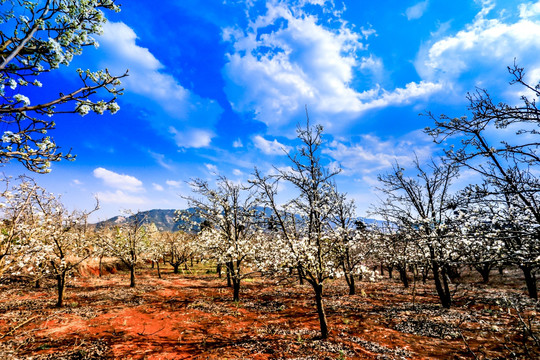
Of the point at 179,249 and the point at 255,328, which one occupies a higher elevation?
the point at 179,249

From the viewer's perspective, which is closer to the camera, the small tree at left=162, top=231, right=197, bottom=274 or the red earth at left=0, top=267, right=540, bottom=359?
the red earth at left=0, top=267, right=540, bottom=359

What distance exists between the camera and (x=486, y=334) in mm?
11328

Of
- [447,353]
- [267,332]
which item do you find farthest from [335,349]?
[447,353]

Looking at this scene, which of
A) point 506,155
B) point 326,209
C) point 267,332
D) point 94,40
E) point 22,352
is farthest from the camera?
point 267,332

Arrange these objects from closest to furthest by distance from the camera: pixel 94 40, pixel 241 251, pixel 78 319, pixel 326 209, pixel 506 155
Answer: pixel 94 40, pixel 506 155, pixel 326 209, pixel 78 319, pixel 241 251

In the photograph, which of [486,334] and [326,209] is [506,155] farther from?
[486,334]

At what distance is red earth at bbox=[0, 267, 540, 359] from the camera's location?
9.51 metres

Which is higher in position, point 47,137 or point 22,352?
point 47,137

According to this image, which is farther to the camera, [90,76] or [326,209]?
[326,209]

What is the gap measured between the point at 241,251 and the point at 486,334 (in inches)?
610

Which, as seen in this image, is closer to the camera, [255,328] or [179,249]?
[255,328]

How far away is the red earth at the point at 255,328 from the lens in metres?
9.51

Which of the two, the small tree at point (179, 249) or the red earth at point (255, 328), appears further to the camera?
the small tree at point (179, 249)

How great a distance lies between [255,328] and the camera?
41.5 feet
